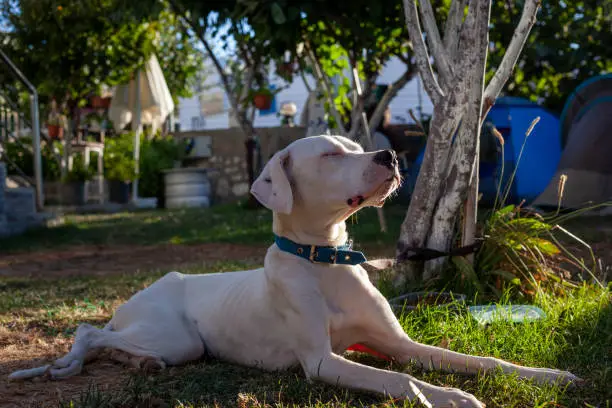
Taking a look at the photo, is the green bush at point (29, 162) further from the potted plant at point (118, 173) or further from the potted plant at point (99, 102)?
the potted plant at point (99, 102)

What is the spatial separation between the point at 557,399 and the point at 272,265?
97 centimetres

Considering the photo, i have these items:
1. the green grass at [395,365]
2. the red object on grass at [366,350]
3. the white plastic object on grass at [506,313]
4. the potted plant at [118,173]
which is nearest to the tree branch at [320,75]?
the green grass at [395,365]

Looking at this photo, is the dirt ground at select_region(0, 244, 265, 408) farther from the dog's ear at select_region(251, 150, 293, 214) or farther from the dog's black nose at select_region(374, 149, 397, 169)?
the dog's black nose at select_region(374, 149, 397, 169)

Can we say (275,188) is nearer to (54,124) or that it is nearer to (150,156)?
(150,156)

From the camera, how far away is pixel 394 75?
76.1 ft

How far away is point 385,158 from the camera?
80.8 inches

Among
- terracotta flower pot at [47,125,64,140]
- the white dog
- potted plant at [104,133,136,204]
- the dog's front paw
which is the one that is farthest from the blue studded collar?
terracotta flower pot at [47,125,64,140]

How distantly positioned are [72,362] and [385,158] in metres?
1.33

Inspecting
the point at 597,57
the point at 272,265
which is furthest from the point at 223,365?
the point at 597,57

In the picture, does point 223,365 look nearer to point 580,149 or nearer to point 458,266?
point 458,266

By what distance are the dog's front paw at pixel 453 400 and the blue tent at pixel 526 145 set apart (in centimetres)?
593

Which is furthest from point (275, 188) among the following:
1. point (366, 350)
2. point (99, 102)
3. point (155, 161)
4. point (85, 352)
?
point (99, 102)

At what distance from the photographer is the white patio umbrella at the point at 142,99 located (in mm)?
12930

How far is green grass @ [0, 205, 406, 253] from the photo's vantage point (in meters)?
6.98
